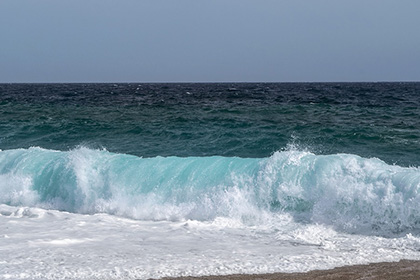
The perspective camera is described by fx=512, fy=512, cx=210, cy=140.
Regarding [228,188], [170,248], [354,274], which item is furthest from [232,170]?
[354,274]

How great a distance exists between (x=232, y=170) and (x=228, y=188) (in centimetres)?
90

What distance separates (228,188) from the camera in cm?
1026

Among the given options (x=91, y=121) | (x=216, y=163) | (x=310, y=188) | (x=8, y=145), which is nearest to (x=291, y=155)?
(x=310, y=188)

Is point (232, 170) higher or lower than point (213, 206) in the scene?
higher

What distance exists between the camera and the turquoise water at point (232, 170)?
29.9 feet

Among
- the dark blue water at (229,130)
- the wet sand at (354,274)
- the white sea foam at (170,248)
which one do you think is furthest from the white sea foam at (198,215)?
the dark blue water at (229,130)

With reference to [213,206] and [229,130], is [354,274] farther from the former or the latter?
[229,130]

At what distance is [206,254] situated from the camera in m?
7.09

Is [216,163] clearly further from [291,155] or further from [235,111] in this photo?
[235,111]

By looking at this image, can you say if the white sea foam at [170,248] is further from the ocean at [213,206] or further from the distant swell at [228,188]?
the distant swell at [228,188]

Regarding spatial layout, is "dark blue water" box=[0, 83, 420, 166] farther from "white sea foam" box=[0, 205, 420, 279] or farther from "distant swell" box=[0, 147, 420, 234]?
"white sea foam" box=[0, 205, 420, 279]

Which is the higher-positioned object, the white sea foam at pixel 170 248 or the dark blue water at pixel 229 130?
the dark blue water at pixel 229 130

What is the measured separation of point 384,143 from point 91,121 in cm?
1198

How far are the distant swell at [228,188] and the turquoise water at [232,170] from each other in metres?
0.02
